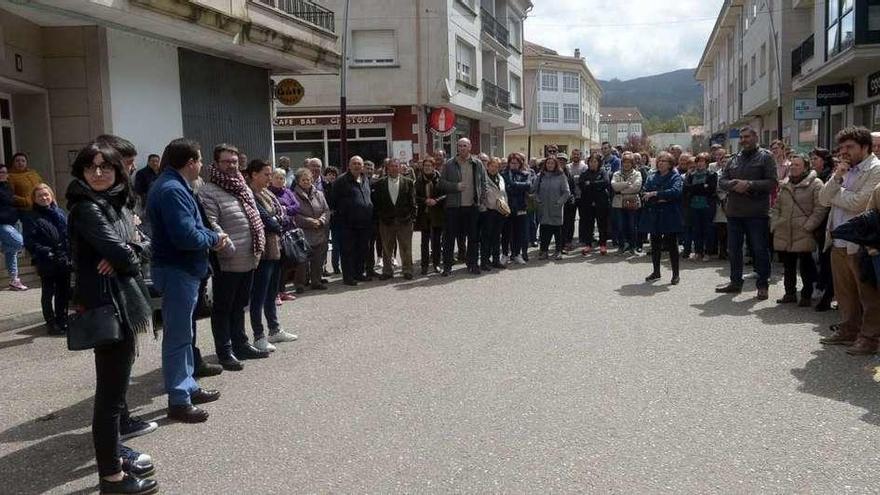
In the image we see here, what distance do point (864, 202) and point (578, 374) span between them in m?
3.11

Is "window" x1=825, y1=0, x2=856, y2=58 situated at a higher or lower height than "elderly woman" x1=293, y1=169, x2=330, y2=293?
higher

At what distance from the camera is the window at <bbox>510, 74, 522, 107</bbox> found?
41.8 m

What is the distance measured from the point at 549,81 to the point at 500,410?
2688 inches

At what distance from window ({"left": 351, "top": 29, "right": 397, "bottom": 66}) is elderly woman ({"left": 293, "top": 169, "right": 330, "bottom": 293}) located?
17672 millimetres

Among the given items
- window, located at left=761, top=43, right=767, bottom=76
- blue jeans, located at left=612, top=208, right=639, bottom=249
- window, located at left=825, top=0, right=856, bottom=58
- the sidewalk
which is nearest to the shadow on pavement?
the sidewalk

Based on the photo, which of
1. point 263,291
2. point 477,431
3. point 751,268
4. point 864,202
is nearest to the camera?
point 477,431

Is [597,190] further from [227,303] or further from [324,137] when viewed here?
[324,137]

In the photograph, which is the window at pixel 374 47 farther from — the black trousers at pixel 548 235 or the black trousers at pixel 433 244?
the black trousers at pixel 433 244

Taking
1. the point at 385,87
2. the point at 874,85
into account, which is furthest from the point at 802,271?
the point at 385,87

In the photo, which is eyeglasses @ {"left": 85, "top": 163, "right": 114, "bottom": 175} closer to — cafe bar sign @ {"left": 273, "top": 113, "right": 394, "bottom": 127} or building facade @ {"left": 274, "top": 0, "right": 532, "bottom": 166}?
building facade @ {"left": 274, "top": 0, "right": 532, "bottom": 166}

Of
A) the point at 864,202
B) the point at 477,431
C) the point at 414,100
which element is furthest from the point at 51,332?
the point at 414,100

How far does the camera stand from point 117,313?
4.11 metres

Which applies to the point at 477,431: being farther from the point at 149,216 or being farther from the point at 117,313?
the point at 149,216

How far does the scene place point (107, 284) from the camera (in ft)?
13.6
